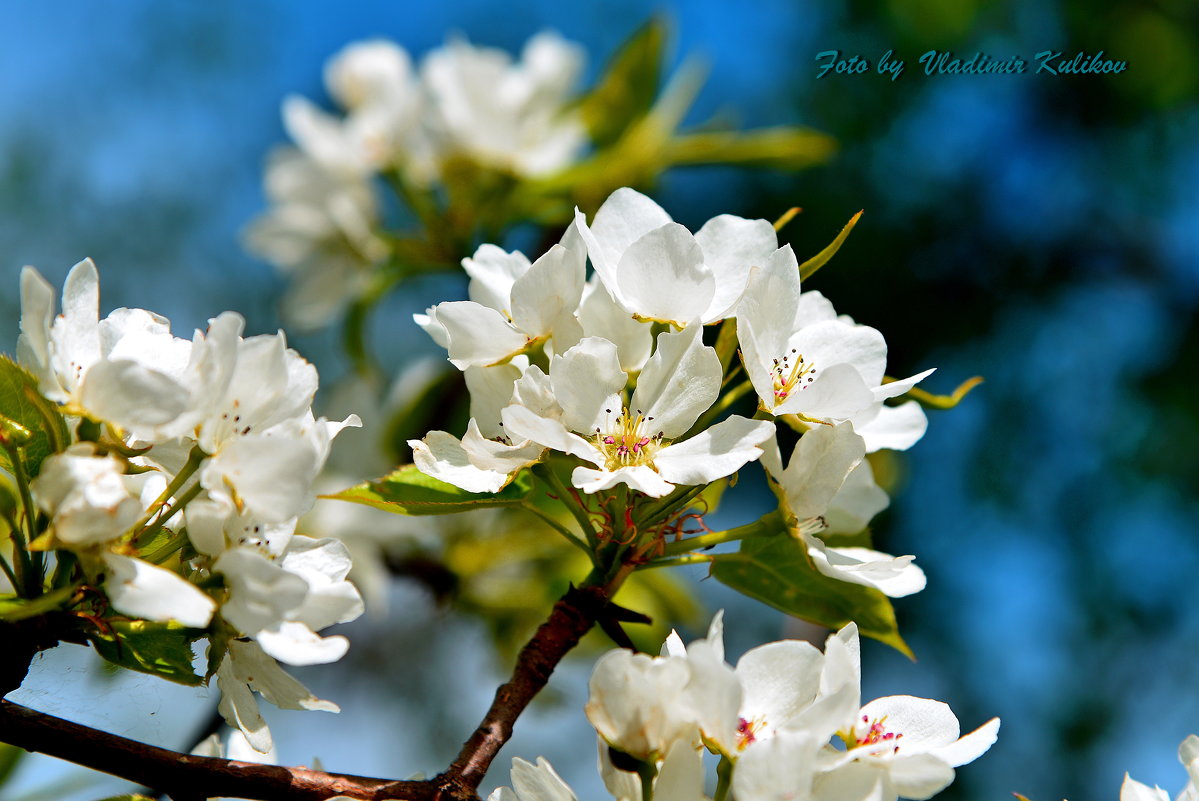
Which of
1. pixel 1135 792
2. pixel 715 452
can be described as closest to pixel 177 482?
pixel 715 452

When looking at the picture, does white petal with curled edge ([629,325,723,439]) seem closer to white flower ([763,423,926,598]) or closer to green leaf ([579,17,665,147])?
white flower ([763,423,926,598])

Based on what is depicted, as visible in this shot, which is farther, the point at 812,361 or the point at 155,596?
the point at 812,361

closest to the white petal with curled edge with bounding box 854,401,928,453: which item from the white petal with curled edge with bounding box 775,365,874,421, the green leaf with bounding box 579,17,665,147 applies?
the white petal with curled edge with bounding box 775,365,874,421

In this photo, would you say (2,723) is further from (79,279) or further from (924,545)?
(924,545)

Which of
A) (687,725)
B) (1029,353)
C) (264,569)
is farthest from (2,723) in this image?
(1029,353)

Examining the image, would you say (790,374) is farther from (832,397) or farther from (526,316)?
(526,316)

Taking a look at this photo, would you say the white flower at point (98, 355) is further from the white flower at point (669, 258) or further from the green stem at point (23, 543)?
the white flower at point (669, 258)
